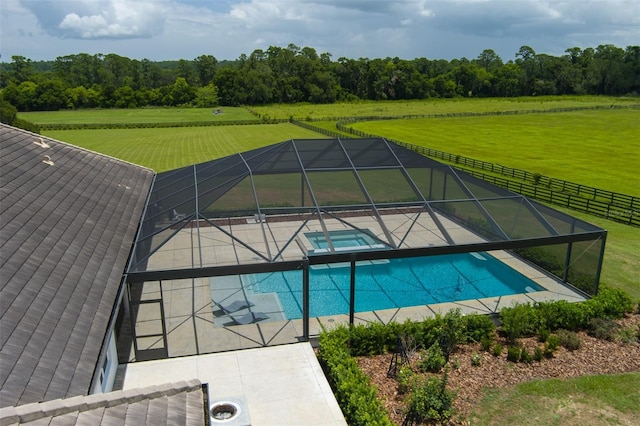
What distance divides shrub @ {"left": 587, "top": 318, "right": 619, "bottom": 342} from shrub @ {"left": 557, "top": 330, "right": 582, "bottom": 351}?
31.7 inches

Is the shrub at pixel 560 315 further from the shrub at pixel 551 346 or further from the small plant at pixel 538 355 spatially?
the small plant at pixel 538 355

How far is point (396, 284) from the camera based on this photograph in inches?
674

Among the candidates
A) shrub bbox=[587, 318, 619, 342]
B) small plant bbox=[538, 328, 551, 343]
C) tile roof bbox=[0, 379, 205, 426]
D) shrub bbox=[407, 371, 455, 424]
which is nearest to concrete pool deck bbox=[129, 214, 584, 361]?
shrub bbox=[587, 318, 619, 342]

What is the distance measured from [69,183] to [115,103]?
104521 millimetres

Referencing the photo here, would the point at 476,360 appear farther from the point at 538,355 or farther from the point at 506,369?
the point at 538,355

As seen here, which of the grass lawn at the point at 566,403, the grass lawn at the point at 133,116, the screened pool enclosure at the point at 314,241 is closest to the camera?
the grass lawn at the point at 566,403

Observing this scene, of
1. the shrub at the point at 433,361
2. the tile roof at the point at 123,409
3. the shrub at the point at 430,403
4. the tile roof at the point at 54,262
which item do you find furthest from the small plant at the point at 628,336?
the tile roof at the point at 54,262

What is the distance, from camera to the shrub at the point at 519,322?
42.3ft

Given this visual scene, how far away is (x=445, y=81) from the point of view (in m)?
125

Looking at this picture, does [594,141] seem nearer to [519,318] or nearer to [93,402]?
[519,318]

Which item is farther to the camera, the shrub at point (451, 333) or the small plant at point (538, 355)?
the shrub at point (451, 333)

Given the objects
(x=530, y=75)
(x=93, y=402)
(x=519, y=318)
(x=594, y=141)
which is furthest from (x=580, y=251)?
(x=530, y=75)

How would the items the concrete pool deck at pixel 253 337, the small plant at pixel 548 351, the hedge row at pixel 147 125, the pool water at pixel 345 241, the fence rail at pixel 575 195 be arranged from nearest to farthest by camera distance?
the concrete pool deck at pixel 253 337, the small plant at pixel 548 351, the pool water at pixel 345 241, the fence rail at pixel 575 195, the hedge row at pixel 147 125

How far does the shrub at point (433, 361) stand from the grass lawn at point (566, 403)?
1237mm
